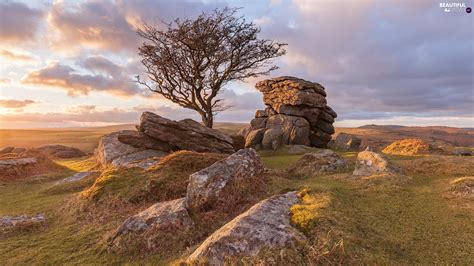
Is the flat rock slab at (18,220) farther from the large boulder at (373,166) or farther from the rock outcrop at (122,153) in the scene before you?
the large boulder at (373,166)

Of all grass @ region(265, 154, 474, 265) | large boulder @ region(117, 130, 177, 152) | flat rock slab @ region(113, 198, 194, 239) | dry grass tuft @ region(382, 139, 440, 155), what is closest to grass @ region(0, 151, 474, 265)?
grass @ region(265, 154, 474, 265)

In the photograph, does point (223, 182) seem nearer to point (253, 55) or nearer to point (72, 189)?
point (72, 189)

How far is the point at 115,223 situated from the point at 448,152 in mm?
31189

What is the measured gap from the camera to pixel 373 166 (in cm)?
1597

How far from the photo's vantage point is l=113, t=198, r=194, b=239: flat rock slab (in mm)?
10314

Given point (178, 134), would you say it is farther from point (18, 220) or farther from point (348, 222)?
point (348, 222)

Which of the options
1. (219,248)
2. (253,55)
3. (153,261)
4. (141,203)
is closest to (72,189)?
(141,203)

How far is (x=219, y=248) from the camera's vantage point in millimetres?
7723

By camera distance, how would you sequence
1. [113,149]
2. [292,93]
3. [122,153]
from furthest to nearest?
[292,93] → [113,149] → [122,153]

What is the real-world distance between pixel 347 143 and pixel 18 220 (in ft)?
121

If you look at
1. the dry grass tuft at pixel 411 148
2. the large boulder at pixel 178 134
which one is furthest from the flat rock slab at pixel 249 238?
the dry grass tuft at pixel 411 148

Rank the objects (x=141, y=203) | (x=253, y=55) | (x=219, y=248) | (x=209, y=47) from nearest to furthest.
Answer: (x=219, y=248), (x=141, y=203), (x=209, y=47), (x=253, y=55)

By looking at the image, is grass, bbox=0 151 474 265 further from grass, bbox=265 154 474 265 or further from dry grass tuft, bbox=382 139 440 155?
dry grass tuft, bbox=382 139 440 155

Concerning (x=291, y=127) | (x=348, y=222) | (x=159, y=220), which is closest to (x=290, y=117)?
(x=291, y=127)
